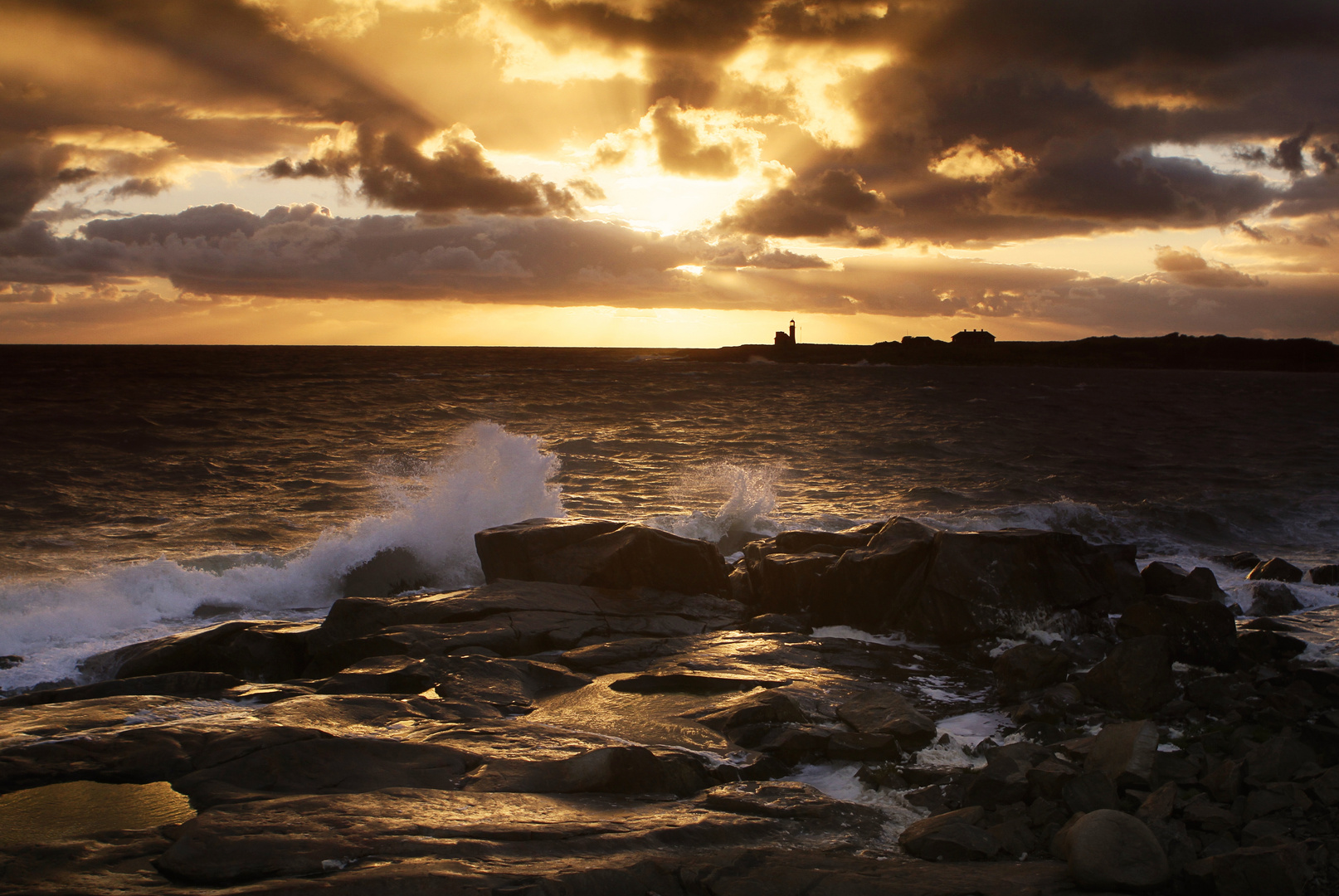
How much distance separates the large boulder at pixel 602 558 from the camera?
1037 centimetres

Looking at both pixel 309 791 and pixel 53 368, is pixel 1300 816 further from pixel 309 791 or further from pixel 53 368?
pixel 53 368

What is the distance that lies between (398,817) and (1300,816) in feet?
17.6

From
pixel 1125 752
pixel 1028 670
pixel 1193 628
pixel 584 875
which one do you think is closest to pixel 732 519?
pixel 1028 670

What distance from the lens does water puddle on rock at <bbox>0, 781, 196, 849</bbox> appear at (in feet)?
14.6

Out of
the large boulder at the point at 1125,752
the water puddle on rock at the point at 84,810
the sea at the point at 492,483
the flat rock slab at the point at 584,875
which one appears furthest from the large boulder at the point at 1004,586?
the water puddle on rock at the point at 84,810

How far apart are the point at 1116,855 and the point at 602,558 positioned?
6.95 meters

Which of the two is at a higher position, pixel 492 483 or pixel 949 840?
pixel 492 483

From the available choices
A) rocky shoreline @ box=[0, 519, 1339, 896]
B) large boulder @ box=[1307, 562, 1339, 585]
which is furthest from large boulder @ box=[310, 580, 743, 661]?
large boulder @ box=[1307, 562, 1339, 585]

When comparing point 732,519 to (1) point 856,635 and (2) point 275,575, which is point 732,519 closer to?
(1) point 856,635

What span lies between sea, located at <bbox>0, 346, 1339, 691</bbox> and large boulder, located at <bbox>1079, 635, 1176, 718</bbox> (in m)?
5.56

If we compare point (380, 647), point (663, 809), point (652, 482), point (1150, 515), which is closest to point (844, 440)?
point (652, 482)

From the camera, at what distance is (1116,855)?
166 inches

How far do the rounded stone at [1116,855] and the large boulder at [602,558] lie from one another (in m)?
6.57

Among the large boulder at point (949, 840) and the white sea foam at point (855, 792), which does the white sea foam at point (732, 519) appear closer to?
the white sea foam at point (855, 792)
